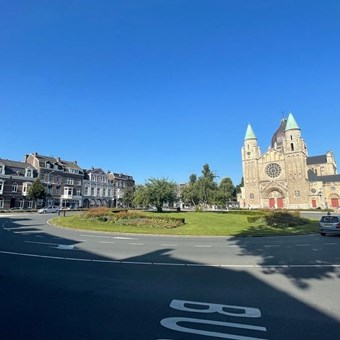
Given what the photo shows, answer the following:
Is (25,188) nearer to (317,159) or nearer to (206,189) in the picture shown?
(206,189)

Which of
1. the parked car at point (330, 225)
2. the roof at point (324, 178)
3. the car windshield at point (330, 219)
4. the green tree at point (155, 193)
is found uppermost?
the roof at point (324, 178)

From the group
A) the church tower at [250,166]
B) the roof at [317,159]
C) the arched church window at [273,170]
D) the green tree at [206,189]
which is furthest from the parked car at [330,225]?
the roof at [317,159]

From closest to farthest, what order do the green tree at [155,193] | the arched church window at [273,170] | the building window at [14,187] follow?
the green tree at [155,193] < the building window at [14,187] < the arched church window at [273,170]

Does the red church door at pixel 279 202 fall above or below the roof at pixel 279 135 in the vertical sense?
below

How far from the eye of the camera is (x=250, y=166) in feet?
315

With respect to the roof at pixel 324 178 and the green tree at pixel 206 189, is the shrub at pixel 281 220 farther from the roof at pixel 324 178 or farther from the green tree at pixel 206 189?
the roof at pixel 324 178

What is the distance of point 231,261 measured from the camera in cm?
1145

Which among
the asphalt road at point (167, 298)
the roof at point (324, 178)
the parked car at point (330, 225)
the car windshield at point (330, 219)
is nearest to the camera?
the asphalt road at point (167, 298)

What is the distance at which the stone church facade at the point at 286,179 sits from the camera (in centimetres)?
8519

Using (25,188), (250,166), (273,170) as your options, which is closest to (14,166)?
(25,188)

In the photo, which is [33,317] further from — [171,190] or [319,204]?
[319,204]

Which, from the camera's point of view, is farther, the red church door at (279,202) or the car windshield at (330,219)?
the red church door at (279,202)

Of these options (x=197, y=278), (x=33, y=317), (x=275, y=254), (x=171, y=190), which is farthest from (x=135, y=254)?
(x=171, y=190)

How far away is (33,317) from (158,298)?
255 cm
